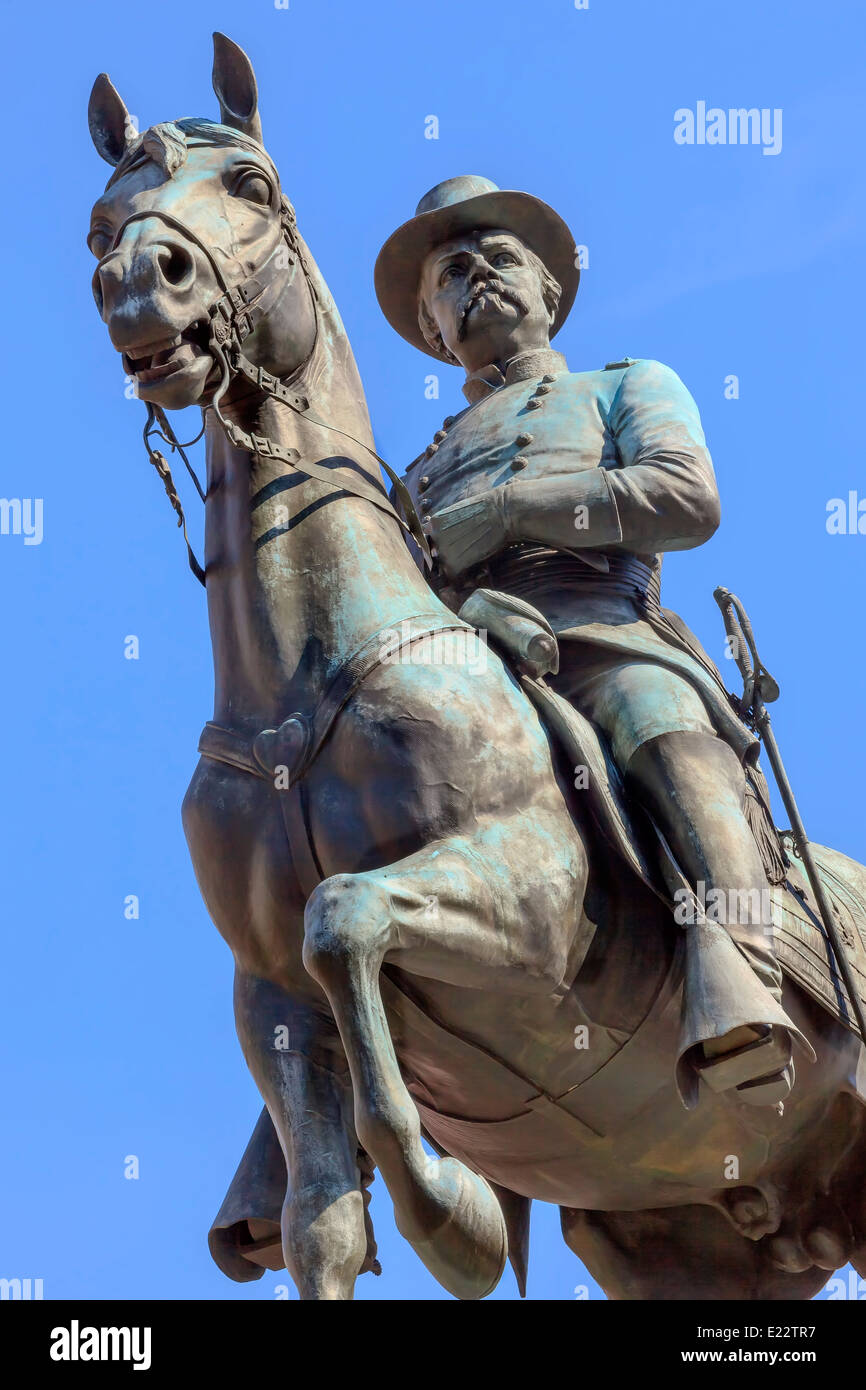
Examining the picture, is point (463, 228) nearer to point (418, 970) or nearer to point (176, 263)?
point (176, 263)

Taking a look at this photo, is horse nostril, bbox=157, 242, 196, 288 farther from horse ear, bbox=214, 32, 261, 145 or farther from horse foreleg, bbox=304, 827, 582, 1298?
horse foreleg, bbox=304, 827, 582, 1298

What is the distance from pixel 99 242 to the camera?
9.45 m

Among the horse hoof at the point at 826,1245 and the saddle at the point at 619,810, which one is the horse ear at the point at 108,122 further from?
the horse hoof at the point at 826,1245

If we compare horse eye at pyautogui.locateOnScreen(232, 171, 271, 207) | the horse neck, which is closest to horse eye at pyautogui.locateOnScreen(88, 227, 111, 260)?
horse eye at pyautogui.locateOnScreen(232, 171, 271, 207)

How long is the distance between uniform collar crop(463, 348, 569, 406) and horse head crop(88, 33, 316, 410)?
2.26m

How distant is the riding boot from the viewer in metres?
9.15

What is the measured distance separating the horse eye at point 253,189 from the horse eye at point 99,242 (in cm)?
54

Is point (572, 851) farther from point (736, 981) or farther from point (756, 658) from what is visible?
point (756, 658)

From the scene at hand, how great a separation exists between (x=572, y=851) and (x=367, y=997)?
1.37 m

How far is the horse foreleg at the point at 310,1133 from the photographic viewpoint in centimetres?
844

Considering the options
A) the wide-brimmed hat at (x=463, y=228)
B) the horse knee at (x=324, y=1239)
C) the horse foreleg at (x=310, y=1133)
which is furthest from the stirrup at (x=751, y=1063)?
the wide-brimmed hat at (x=463, y=228)

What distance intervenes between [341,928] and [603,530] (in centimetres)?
287

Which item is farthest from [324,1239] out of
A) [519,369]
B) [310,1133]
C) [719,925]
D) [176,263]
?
[519,369]
